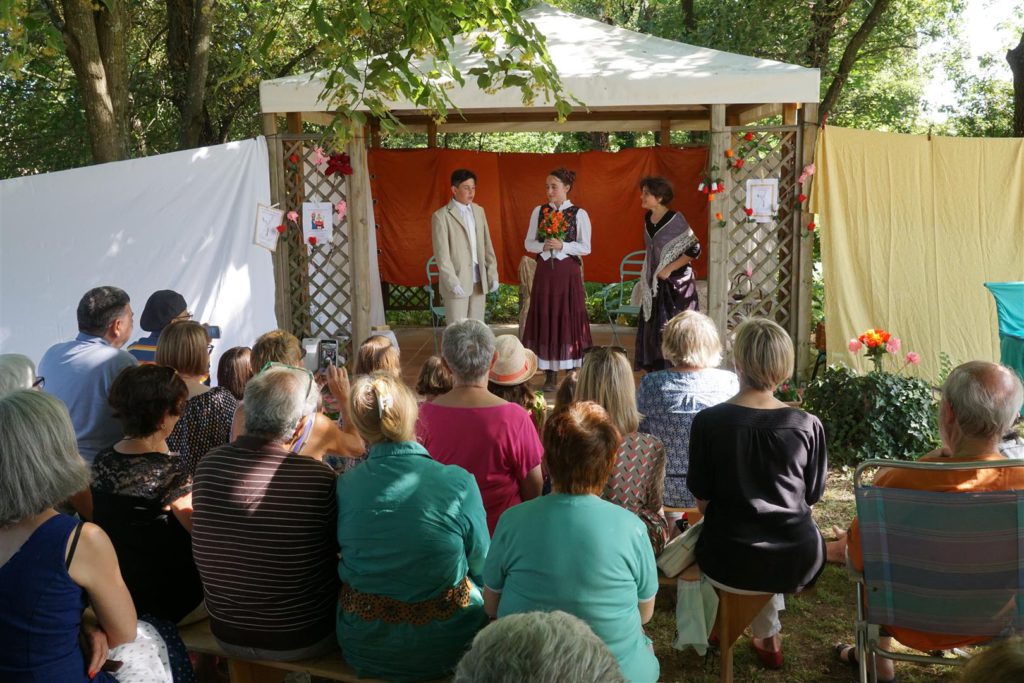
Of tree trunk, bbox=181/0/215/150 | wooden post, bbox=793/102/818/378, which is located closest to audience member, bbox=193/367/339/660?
wooden post, bbox=793/102/818/378

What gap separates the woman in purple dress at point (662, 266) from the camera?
229 inches

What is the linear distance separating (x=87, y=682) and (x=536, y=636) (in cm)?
124

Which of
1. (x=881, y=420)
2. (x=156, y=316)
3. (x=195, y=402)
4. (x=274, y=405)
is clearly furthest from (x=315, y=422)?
(x=881, y=420)

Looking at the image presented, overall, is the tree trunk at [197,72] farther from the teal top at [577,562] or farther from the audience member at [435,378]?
the teal top at [577,562]

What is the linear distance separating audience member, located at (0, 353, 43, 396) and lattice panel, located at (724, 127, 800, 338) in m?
4.80

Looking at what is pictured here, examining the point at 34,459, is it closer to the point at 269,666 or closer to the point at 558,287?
the point at 269,666

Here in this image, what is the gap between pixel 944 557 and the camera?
2.21m

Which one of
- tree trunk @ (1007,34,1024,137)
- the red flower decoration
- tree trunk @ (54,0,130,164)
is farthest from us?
tree trunk @ (1007,34,1024,137)

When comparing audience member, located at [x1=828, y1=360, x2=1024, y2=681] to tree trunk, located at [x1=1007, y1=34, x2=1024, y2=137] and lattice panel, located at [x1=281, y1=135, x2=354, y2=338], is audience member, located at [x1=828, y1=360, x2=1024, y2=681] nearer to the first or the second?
lattice panel, located at [x1=281, y1=135, x2=354, y2=338]

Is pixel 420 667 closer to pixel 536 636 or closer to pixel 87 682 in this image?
pixel 87 682

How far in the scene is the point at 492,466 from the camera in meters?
2.75

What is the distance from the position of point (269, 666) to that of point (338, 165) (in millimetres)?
4684

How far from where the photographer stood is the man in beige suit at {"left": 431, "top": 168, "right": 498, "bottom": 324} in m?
6.26

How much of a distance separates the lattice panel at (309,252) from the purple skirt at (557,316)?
4.36 feet
